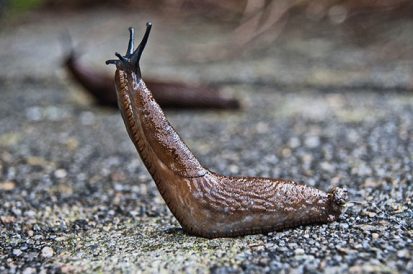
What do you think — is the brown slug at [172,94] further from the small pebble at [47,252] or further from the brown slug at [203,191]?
the small pebble at [47,252]

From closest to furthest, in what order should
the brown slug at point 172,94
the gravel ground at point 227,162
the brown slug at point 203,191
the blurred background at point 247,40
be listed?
the gravel ground at point 227,162
the brown slug at point 203,191
the brown slug at point 172,94
the blurred background at point 247,40

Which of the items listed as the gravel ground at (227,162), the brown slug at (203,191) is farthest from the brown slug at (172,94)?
the brown slug at (203,191)

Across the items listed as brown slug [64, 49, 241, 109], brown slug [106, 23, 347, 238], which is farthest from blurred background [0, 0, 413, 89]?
brown slug [106, 23, 347, 238]

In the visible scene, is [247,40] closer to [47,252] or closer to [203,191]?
[203,191]

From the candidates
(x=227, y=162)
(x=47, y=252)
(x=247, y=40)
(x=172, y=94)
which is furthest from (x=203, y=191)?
(x=247, y=40)

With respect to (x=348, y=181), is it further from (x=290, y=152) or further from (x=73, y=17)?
(x=73, y=17)

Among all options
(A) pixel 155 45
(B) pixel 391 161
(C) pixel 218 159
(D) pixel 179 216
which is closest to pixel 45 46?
(A) pixel 155 45
